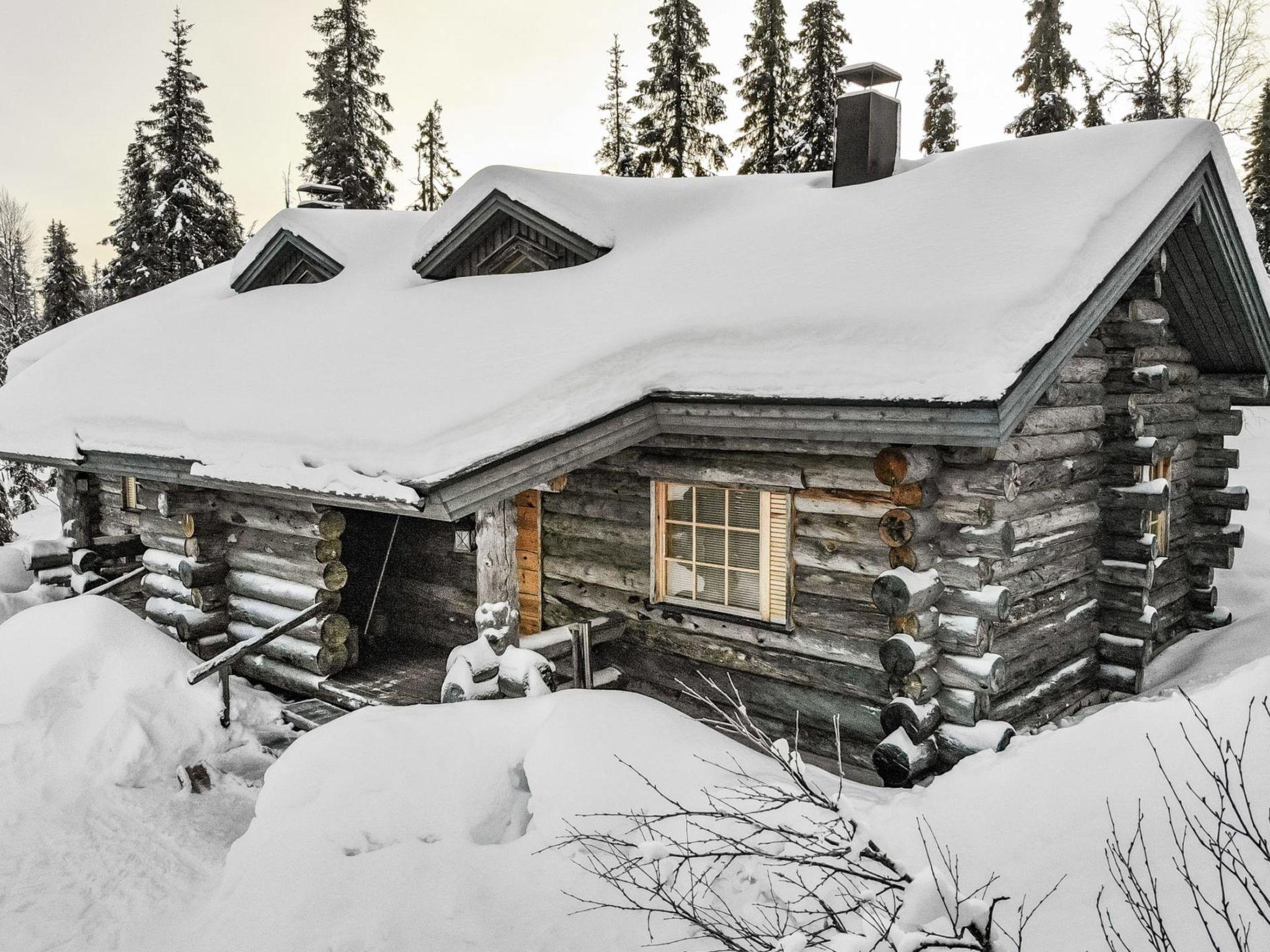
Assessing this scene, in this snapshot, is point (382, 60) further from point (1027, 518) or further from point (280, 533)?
point (1027, 518)

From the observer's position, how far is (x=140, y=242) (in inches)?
943

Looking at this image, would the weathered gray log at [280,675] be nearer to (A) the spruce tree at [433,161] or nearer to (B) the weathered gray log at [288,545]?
(B) the weathered gray log at [288,545]

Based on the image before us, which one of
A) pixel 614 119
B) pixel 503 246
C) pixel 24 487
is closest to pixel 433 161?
pixel 614 119

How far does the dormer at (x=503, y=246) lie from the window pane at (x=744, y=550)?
399 centimetres

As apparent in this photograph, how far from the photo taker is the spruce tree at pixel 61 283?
1019 inches

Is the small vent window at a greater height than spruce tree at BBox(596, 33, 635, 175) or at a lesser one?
lesser

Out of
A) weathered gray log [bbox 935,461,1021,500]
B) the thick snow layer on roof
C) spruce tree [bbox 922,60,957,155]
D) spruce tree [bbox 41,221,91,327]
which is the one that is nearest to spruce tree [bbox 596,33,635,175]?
spruce tree [bbox 922,60,957,155]

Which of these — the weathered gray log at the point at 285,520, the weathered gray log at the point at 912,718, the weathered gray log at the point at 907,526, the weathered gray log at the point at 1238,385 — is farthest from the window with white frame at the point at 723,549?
the weathered gray log at the point at 1238,385

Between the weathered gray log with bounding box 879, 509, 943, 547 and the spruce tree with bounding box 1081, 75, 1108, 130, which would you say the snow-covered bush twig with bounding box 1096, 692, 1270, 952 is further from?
the spruce tree with bounding box 1081, 75, 1108, 130

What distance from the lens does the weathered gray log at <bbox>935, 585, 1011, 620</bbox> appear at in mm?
5930

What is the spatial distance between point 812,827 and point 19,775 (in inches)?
242

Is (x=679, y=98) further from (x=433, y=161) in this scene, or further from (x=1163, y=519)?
(x=1163, y=519)

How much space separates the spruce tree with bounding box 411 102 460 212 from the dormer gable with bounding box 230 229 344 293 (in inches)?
823

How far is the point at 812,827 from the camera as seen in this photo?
439 centimetres
